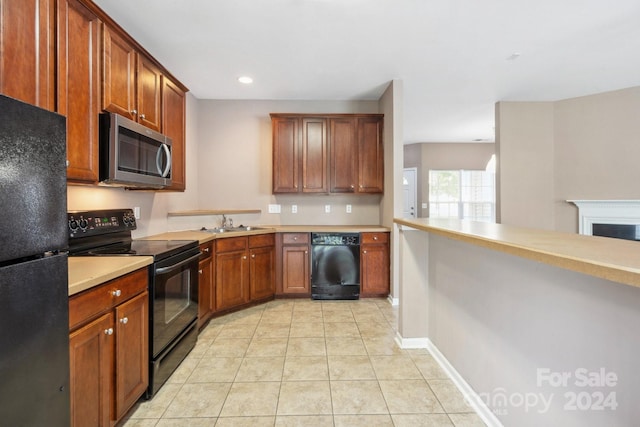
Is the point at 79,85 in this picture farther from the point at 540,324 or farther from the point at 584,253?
the point at 540,324

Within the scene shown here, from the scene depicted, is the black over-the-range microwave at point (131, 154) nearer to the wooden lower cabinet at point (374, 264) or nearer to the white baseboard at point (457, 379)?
the wooden lower cabinet at point (374, 264)

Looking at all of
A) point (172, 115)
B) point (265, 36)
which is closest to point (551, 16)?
point (265, 36)

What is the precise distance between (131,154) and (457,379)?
2.70 m

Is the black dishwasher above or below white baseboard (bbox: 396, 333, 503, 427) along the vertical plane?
above

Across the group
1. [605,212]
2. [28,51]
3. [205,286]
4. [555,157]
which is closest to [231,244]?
[205,286]

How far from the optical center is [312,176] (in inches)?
150

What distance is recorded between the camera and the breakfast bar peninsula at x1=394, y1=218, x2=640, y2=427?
2.85 feet

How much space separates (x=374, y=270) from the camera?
11.7 ft

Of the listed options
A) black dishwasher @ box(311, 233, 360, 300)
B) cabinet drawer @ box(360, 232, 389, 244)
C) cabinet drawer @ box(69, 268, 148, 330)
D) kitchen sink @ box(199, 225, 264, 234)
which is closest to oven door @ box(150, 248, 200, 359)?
cabinet drawer @ box(69, 268, 148, 330)

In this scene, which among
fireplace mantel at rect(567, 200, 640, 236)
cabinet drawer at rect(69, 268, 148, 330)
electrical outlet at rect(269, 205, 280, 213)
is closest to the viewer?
cabinet drawer at rect(69, 268, 148, 330)

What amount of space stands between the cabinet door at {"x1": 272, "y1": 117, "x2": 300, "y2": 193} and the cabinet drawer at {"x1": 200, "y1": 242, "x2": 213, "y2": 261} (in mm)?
1259

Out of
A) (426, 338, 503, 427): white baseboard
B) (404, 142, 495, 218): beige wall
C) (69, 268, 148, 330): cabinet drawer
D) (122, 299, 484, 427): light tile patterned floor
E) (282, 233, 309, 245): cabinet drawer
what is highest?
(404, 142, 495, 218): beige wall

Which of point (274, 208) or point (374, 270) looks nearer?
point (374, 270)

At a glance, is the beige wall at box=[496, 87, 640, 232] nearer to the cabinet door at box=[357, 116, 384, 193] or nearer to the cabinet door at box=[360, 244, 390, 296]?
the cabinet door at box=[357, 116, 384, 193]
